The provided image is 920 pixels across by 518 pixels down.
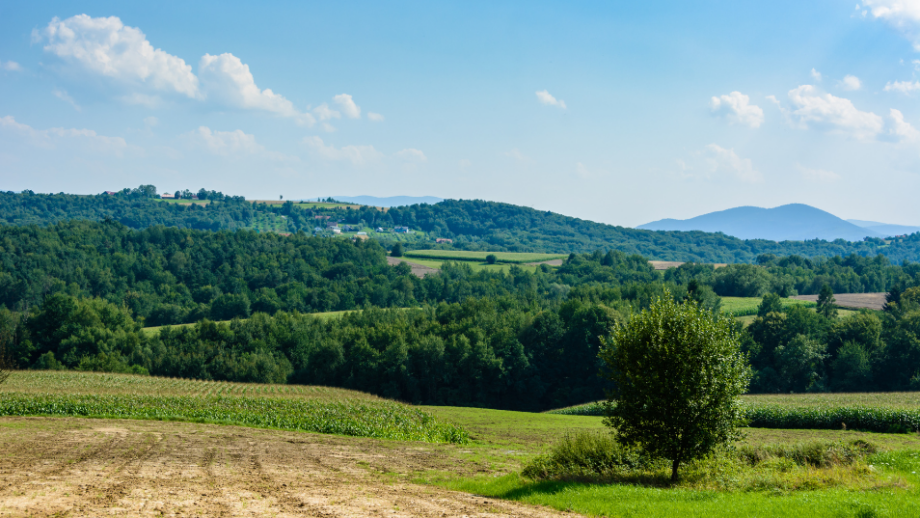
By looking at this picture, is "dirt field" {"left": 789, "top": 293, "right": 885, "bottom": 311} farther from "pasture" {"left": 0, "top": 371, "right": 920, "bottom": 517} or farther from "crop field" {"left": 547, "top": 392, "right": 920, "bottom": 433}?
"pasture" {"left": 0, "top": 371, "right": 920, "bottom": 517}

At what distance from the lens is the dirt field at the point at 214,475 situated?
521 inches

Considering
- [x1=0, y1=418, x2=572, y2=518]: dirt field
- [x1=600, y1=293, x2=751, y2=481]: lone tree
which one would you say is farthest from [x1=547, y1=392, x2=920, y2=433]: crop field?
[x1=0, y1=418, x2=572, y2=518]: dirt field

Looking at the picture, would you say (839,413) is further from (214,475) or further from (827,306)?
(827,306)

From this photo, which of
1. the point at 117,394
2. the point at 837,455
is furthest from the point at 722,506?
the point at 117,394

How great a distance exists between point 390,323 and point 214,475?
6470 centimetres

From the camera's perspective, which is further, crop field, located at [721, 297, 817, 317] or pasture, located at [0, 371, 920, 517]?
crop field, located at [721, 297, 817, 317]

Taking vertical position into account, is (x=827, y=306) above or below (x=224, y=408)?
above

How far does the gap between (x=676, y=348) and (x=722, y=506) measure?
4.67m

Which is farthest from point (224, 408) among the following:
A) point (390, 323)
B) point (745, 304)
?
point (745, 304)

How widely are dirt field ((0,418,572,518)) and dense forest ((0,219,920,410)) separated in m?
16.7

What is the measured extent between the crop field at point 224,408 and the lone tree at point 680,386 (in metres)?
14.9

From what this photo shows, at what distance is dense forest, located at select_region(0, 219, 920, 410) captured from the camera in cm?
6272

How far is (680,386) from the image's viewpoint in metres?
16.0

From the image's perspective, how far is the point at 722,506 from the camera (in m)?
12.9
